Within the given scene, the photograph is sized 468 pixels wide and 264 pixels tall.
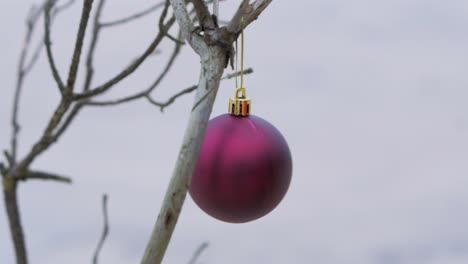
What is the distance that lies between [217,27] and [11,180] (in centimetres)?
47

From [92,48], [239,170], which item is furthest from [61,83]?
[239,170]

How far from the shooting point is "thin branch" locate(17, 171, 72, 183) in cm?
75

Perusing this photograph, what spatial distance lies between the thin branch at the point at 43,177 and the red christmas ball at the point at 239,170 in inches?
15.7

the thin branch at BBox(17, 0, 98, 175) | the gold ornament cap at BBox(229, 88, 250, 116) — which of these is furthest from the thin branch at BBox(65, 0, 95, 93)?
the gold ornament cap at BBox(229, 88, 250, 116)

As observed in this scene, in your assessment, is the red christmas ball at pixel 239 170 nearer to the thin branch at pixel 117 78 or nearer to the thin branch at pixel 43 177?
the thin branch at pixel 117 78

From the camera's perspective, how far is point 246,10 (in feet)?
3.96

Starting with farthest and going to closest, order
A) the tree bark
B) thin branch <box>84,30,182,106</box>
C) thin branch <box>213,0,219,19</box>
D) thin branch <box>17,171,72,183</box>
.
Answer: thin branch <box>213,0,219,19</box>
thin branch <box>84,30,182,106</box>
the tree bark
thin branch <box>17,171,72,183</box>

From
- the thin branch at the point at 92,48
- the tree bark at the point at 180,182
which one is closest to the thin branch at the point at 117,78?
the thin branch at the point at 92,48

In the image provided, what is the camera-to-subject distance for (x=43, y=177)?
2.59 ft

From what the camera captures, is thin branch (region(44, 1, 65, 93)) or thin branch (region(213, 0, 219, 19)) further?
thin branch (region(213, 0, 219, 19))

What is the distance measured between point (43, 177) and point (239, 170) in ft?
1.42

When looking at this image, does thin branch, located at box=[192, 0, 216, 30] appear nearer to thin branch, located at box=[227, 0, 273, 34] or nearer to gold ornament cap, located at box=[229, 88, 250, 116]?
thin branch, located at box=[227, 0, 273, 34]

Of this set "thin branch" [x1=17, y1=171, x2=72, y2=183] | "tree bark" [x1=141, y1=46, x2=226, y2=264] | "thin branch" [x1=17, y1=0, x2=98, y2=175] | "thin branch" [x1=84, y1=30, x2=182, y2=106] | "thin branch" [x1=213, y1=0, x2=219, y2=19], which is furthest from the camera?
"thin branch" [x1=213, y1=0, x2=219, y2=19]

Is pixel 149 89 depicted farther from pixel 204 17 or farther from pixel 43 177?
pixel 43 177
